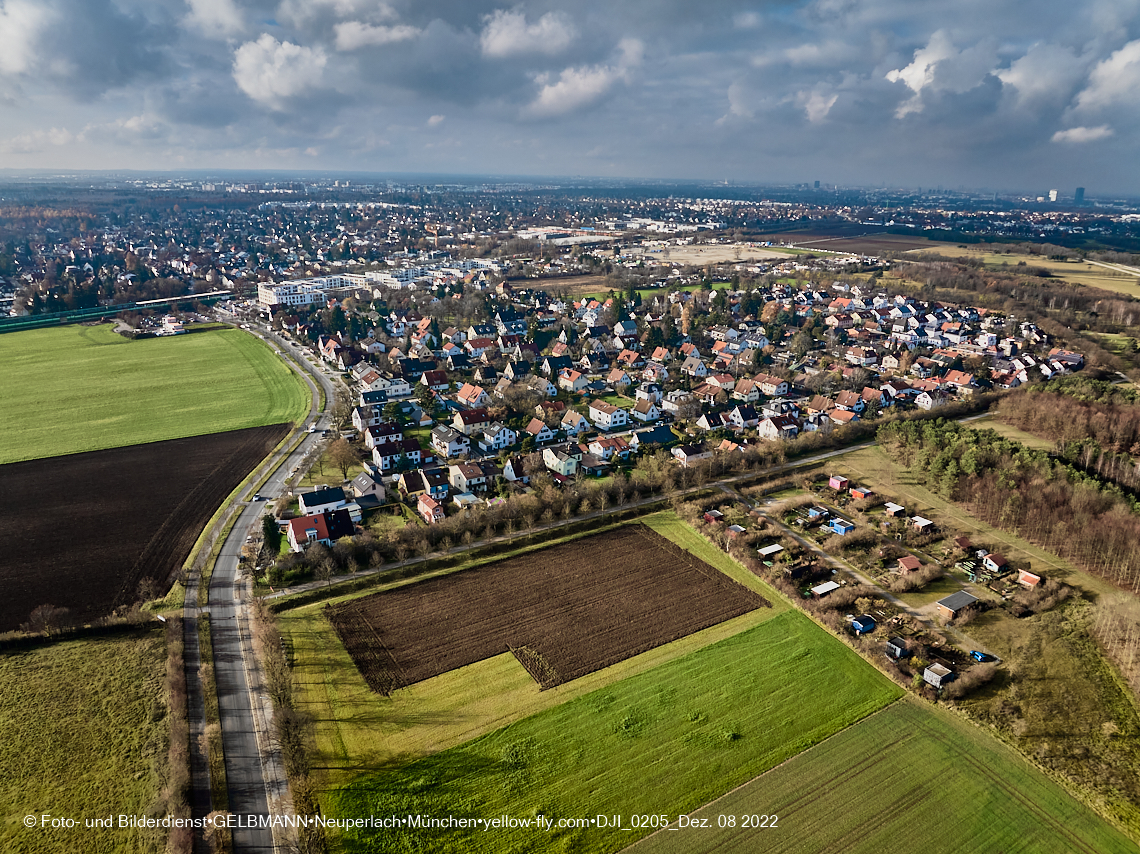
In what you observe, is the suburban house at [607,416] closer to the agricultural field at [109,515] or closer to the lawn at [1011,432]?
the agricultural field at [109,515]

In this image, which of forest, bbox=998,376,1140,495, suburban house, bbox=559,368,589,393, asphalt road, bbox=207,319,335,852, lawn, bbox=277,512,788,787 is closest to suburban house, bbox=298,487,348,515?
asphalt road, bbox=207,319,335,852

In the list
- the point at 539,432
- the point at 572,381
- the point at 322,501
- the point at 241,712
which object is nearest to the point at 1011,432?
the point at 572,381

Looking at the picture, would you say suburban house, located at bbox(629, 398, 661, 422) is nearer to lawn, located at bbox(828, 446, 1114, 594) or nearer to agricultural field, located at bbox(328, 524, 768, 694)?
lawn, located at bbox(828, 446, 1114, 594)

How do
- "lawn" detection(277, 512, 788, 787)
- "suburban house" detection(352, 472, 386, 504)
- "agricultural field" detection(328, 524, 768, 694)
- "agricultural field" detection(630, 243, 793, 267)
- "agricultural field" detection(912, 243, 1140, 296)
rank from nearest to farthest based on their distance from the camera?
"lawn" detection(277, 512, 788, 787) < "agricultural field" detection(328, 524, 768, 694) < "suburban house" detection(352, 472, 386, 504) < "agricultural field" detection(912, 243, 1140, 296) < "agricultural field" detection(630, 243, 793, 267)

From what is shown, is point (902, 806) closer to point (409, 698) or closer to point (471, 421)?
point (409, 698)

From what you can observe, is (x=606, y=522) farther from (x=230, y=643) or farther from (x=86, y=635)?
(x=86, y=635)

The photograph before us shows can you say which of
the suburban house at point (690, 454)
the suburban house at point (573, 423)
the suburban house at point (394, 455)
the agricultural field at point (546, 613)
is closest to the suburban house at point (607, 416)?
the suburban house at point (573, 423)

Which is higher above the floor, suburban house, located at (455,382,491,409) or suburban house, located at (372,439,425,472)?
suburban house, located at (455,382,491,409)
